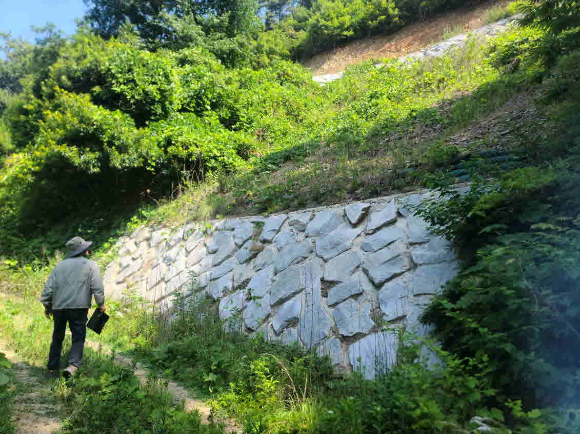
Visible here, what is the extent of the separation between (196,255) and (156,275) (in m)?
1.20

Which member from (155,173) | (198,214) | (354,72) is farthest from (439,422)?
(354,72)

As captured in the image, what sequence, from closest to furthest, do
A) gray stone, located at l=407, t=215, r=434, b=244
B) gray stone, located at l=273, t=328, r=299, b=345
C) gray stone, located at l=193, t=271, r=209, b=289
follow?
1. gray stone, located at l=407, t=215, r=434, b=244
2. gray stone, located at l=273, t=328, r=299, b=345
3. gray stone, located at l=193, t=271, r=209, b=289

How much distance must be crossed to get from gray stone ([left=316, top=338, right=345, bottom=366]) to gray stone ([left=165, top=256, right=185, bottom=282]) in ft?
14.5

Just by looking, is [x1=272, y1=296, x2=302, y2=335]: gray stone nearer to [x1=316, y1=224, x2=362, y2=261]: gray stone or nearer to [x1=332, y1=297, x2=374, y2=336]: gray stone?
[x1=332, y1=297, x2=374, y2=336]: gray stone

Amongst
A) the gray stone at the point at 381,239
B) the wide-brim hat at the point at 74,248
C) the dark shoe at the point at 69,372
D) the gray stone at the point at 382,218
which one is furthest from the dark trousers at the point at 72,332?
the gray stone at the point at 382,218

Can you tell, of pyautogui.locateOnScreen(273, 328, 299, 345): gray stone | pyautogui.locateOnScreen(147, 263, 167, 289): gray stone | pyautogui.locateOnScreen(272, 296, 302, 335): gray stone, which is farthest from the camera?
pyautogui.locateOnScreen(147, 263, 167, 289): gray stone

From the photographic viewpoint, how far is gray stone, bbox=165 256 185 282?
8852 millimetres

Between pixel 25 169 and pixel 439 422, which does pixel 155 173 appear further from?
pixel 439 422

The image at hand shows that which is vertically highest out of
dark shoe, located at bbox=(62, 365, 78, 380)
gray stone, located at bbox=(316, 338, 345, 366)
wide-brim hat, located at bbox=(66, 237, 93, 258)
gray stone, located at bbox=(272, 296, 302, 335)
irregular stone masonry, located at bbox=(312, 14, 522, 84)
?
irregular stone masonry, located at bbox=(312, 14, 522, 84)

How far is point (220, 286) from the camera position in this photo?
24.9 feet

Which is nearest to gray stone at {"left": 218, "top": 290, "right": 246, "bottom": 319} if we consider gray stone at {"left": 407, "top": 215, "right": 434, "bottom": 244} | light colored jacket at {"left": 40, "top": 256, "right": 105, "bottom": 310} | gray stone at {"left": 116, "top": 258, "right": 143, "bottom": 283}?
light colored jacket at {"left": 40, "top": 256, "right": 105, "bottom": 310}

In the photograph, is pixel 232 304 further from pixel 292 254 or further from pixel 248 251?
pixel 292 254

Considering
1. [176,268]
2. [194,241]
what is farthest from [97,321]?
[194,241]

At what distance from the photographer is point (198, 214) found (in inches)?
385
